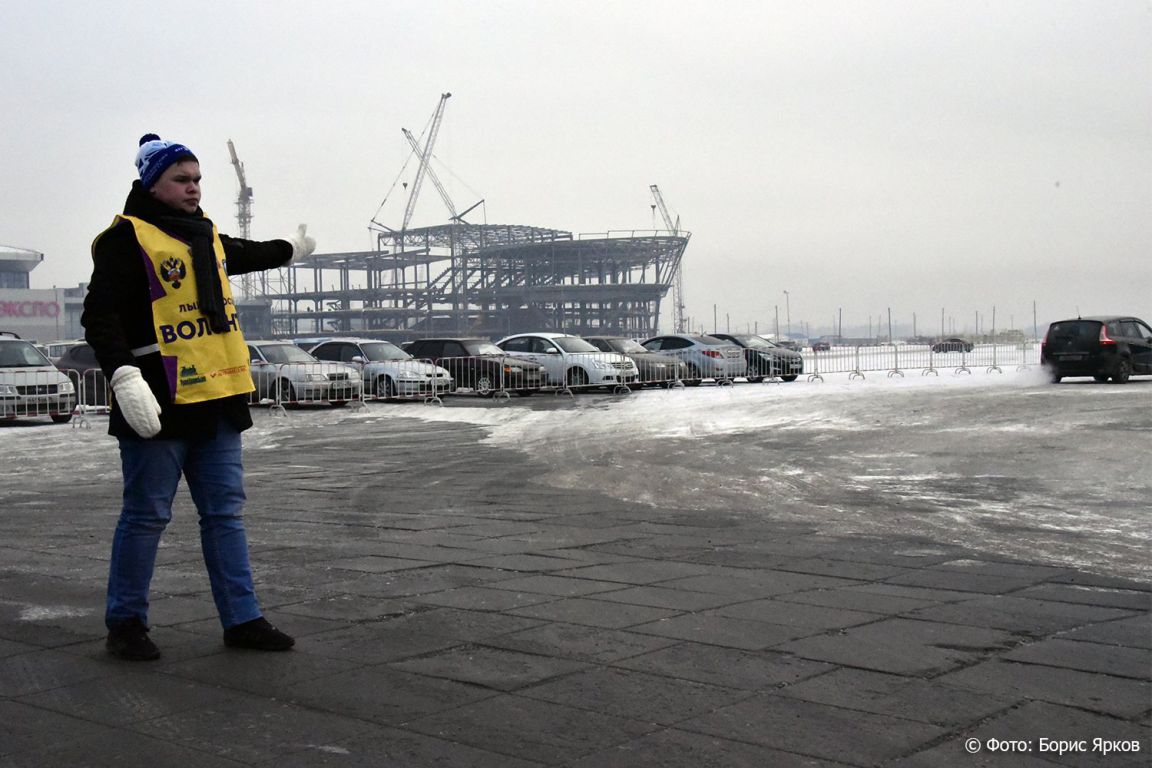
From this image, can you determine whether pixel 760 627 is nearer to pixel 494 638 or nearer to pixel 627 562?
pixel 494 638

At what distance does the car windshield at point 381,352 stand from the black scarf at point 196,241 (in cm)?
2048

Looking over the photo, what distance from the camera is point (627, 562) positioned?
5930mm

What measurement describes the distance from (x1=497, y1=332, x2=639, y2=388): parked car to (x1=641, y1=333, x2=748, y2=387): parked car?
3.07 metres

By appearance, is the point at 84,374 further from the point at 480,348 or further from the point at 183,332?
the point at 183,332

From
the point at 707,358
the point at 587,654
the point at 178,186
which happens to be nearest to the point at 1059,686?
the point at 587,654

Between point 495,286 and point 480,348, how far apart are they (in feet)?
301

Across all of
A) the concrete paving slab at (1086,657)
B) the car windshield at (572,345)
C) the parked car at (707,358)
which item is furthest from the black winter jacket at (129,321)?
the parked car at (707,358)

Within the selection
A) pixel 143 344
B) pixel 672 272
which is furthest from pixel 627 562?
pixel 672 272

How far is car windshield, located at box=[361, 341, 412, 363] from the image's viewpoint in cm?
2492

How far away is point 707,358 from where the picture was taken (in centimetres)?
3044

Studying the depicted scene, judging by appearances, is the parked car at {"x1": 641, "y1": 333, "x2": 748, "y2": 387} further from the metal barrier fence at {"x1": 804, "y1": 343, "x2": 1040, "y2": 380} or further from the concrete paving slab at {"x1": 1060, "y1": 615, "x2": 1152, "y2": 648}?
the concrete paving slab at {"x1": 1060, "y1": 615, "x2": 1152, "y2": 648}

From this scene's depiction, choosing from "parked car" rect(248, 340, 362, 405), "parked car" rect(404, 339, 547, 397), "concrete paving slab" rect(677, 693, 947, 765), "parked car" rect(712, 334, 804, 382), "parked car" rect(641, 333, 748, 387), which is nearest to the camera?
"concrete paving slab" rect(677, 693, 947, 765)

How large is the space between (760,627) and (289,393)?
1881cm

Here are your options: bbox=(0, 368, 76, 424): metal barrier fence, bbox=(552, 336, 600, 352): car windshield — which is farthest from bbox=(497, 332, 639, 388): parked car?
bbox=(0, 368, 76, 424): metal barrier fence
